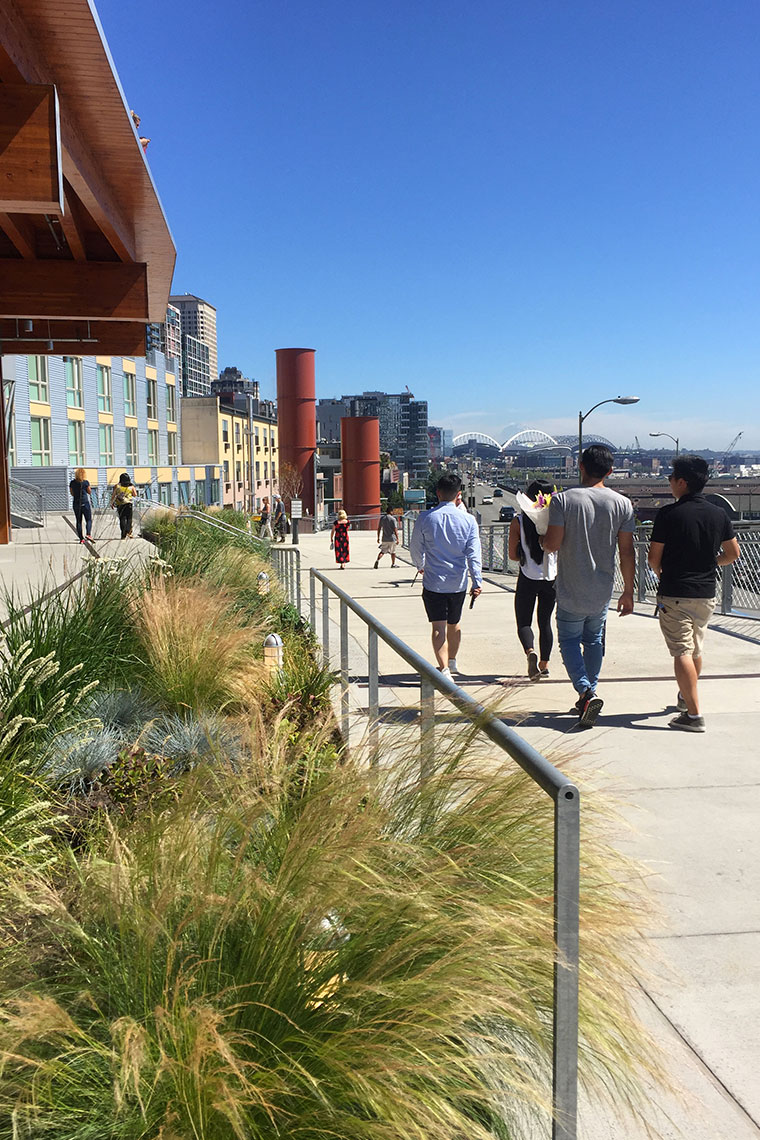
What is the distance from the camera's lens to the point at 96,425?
4959 centimetres

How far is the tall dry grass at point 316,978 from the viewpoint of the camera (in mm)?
1805

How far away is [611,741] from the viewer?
20.5 feet

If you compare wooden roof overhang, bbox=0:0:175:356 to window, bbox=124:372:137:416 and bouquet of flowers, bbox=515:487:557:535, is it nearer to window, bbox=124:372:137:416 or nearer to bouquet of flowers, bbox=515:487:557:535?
bouquet of flowers, bbox=515:487:557:535

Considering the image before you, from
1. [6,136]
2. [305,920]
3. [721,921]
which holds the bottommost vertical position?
[721,921]

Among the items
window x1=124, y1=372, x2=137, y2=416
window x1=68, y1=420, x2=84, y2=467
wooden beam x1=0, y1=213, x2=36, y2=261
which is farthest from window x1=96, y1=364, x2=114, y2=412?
wooden beam x1=0, y1=213, x2=36, y2=261

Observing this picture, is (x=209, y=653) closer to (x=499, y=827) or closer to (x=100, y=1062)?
(x=499, y=827)

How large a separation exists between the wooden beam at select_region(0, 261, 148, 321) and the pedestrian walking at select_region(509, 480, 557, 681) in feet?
16.7

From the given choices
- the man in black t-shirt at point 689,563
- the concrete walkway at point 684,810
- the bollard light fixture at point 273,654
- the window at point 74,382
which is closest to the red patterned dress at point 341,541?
the concrete walkway at point 684,810

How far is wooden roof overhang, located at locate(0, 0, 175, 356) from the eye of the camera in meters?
5.43

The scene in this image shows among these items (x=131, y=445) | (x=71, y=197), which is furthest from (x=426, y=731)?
(x=131, y=445)

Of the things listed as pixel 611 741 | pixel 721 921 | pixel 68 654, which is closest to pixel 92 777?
pixel 68 654

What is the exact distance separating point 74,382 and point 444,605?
140 ft

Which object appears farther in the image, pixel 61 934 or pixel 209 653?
pixel 209 653

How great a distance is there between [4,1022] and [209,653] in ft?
11.7
